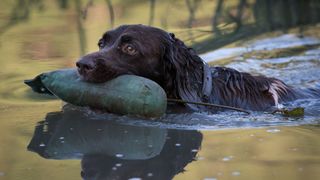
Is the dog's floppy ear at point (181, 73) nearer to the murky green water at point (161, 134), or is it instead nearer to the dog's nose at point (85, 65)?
the murky green water at point (161, 134)

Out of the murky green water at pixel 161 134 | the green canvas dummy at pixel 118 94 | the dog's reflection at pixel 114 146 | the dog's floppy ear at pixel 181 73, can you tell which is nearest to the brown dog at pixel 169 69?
the dog's floppy ear at pixel 181 73

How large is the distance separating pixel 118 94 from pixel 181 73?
30.0 inches

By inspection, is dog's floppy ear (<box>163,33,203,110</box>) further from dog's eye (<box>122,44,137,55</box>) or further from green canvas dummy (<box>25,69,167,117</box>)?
green canvas dummy (<box>25,69,167,117</box>)

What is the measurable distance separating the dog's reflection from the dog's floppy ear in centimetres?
64

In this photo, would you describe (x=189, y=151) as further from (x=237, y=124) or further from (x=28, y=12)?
(x=28, y=12)

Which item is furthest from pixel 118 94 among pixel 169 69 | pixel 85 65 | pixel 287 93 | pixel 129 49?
pixel 287 93

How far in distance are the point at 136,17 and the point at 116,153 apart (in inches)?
388

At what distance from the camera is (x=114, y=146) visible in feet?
17.8

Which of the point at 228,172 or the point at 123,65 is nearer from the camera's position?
the point at 228,172

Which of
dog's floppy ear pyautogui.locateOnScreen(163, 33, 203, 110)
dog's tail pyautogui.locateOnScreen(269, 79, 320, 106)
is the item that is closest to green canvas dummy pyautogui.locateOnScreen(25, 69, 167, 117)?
dog's floppy ear pyautogui.locateOnScreen(163, 33, 203, 110)

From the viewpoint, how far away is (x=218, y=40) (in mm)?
11727

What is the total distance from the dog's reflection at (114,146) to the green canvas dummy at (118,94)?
170 millimetres

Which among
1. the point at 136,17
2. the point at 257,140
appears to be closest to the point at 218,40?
the point at 136,17

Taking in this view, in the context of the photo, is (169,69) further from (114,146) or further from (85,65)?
(114,146)
